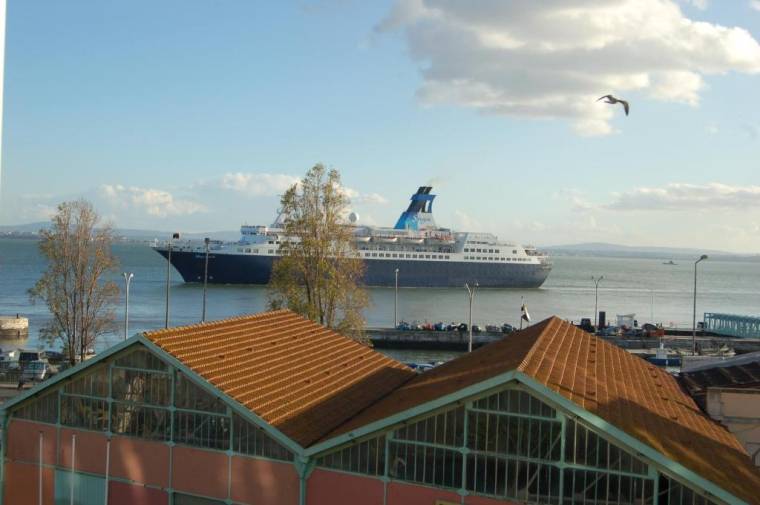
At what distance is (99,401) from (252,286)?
183 feet

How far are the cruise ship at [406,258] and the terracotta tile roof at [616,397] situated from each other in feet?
170

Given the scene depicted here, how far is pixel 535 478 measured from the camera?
697 centimetres

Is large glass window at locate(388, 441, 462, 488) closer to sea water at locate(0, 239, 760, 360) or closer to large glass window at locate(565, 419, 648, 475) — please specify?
large glass window at locate(565, 419, 648, 475)

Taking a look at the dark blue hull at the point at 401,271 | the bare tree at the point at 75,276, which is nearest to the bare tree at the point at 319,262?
the bare tree at the point at 75,276

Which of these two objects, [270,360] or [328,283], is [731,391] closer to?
[270,360]

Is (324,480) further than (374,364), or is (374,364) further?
(374,364)

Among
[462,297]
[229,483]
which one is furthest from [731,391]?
[462,297]

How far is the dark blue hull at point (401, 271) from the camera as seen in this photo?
62688 millimetres

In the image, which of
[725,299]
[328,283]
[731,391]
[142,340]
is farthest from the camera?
[725,299]

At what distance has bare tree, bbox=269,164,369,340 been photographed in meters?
20.0

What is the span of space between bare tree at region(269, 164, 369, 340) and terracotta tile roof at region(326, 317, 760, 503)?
322 inches

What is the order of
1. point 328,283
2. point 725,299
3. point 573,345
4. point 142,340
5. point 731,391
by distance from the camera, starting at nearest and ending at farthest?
point 142,340 < point 731,391 < point 573,345 < point 328,283 < point 725,299

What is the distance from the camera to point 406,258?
68.3 meters

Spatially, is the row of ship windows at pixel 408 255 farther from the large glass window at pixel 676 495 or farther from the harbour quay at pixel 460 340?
the large glass window at pixel 676 495
